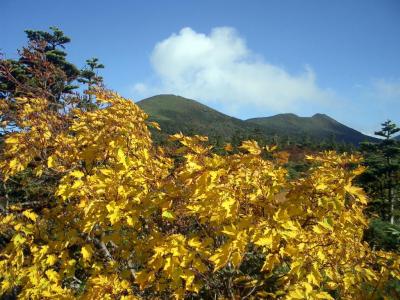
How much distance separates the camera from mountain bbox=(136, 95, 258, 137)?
5719 inches

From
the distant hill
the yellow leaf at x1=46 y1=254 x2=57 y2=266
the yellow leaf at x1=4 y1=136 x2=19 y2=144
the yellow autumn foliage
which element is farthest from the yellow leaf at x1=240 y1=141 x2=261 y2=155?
the distant hill

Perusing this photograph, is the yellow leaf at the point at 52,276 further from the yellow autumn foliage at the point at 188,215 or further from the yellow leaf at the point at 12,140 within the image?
the yellow leaf at the point at 12,140

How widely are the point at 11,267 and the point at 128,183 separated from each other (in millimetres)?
2020

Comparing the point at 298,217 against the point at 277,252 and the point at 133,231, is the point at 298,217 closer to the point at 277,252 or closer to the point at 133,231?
the point at 277,252

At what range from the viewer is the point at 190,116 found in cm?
16762

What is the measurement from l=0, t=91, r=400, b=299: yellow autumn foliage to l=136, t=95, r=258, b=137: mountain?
434 ft

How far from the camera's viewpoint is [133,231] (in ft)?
16.0

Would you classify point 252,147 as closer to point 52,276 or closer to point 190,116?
point 52,276

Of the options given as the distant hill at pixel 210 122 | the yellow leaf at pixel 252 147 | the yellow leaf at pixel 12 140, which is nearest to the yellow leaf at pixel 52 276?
the yellow leaf at pixel 12 140

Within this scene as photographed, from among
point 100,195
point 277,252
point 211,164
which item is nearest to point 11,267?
point 100,195

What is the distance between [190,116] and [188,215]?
164346 millimetres

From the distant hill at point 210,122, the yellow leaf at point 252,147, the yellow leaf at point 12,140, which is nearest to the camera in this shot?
the yellow leaf at point 252,147

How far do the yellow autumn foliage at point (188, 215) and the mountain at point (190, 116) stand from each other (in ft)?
434

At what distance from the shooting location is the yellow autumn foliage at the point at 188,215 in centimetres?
342
